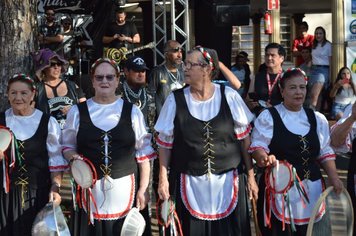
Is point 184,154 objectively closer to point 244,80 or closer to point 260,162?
point 260,162

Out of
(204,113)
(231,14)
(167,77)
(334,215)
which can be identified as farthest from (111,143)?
(231,14)

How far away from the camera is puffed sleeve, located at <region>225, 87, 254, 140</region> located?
5.28m

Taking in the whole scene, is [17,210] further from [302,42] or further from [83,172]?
[302,42]

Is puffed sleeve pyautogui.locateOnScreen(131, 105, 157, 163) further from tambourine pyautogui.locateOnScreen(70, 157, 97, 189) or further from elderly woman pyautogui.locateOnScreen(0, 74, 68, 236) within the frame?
elderly woman pyautogui.locateOnScreen(0, 74, 68, 236)

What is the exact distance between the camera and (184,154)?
523 centimetres

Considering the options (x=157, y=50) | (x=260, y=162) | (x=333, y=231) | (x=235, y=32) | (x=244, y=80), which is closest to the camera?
(x=260, y=162)

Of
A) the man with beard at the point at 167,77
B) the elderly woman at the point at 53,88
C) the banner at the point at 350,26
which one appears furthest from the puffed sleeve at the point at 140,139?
the banner at the point at 350,26

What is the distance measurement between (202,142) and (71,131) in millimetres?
937

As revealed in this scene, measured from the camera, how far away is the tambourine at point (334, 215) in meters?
5.16

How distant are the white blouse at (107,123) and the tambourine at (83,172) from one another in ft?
0.77

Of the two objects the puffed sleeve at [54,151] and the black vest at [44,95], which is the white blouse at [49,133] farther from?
the black vest at [44,95]

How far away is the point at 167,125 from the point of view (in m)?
5.24

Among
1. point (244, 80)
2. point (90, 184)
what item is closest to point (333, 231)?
point (90, 184)

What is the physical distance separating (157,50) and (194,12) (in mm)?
2453
